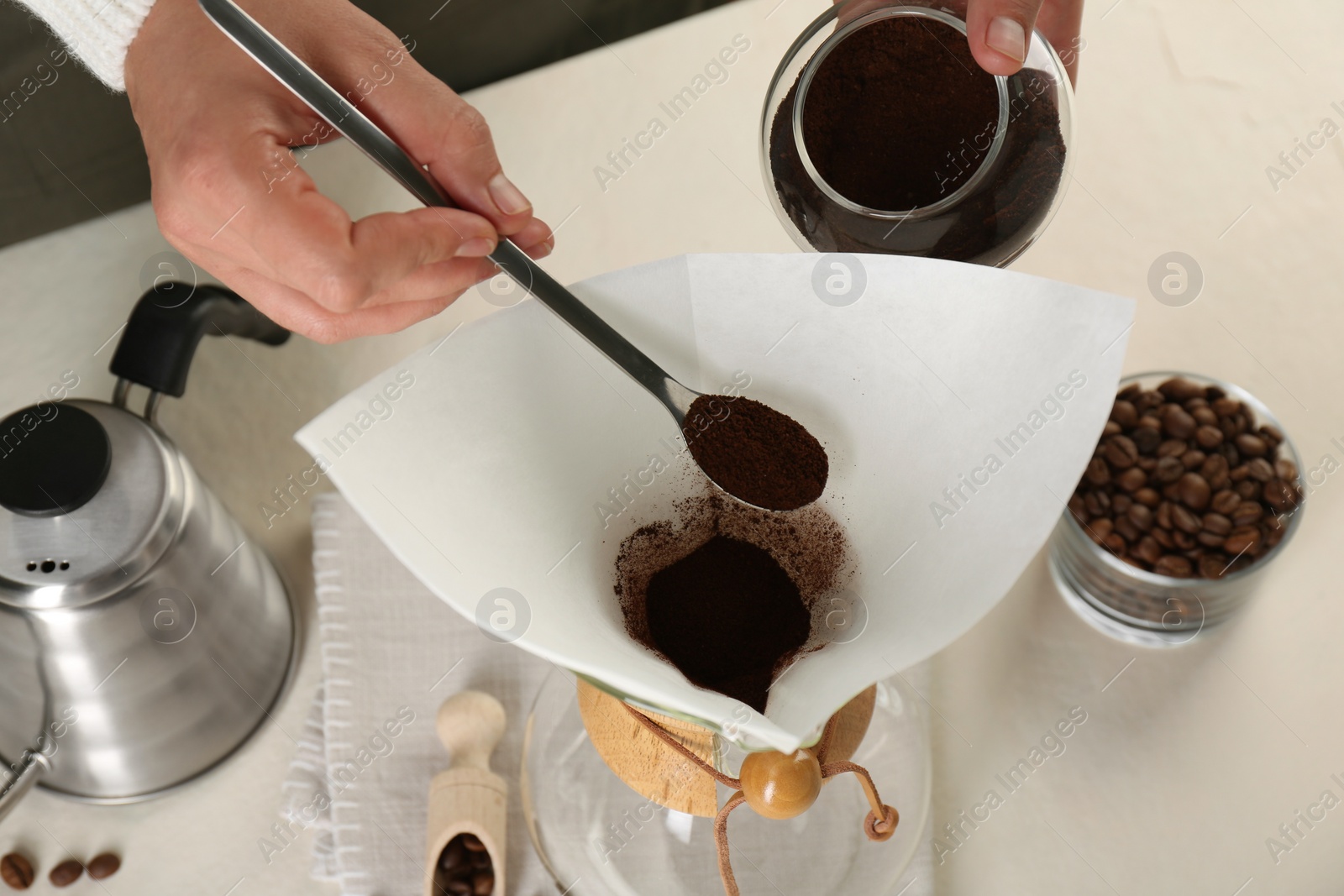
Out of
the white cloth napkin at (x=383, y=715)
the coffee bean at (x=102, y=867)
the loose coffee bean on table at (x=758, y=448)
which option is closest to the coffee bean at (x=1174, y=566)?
the white cloth napkin at (x=383, y=715)

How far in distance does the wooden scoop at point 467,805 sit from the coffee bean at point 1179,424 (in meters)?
0.43

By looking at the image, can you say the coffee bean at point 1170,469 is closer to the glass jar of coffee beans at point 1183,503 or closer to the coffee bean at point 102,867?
the glass jar of coffee beans at point 1183,503

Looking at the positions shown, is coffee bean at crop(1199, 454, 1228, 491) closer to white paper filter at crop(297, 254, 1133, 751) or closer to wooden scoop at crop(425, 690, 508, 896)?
white paper filter at crop(297, 254, 1133, 751)

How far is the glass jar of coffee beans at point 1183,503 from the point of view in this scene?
0.55 m

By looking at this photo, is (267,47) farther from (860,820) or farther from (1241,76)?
(1241,76)

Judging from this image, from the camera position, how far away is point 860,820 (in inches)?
20.9

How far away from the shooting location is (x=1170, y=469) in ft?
1.86

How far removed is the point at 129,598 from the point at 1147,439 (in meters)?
0.56

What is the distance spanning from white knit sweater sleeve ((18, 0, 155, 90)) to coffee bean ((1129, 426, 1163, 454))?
1.92 ft

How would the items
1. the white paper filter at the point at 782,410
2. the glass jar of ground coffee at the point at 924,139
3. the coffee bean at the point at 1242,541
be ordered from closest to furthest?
the white paper filter at the point at 782,410 < the glass jar of ground coffee at the point at 924,139 < the coffee bean at the point at 1242,541

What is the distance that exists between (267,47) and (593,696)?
0.95ft

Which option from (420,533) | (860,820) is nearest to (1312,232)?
(860,820)

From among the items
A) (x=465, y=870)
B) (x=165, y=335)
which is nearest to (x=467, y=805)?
(x=465, y=870)

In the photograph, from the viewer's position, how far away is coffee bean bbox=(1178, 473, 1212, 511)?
0.56 m
